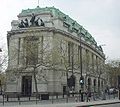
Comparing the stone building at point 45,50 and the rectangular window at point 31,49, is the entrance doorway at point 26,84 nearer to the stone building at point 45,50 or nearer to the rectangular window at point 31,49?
the stone building at point 45,50

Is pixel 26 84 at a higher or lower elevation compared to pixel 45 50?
lower

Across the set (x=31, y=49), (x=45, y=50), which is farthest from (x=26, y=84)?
(x=31, y=49)

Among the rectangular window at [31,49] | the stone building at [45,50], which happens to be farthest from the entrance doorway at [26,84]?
the rectangular window at [31,49]

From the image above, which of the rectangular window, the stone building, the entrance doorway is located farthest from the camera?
the entrance doorway

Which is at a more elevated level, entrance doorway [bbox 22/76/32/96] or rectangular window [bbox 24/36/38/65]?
rectangular window [bbox 24/36/38/65]

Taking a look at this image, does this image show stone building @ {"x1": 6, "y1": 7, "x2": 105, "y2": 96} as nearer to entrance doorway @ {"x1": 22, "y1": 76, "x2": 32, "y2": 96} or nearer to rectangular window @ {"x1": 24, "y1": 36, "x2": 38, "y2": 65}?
entrance doorway @ {"x1": 22, "y1": 76, "x2": 32, "y2": 96}

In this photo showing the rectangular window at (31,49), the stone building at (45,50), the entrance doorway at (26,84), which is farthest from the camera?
the entrance doorway at (26,84)

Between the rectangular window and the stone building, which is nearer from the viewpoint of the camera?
the rectangular window

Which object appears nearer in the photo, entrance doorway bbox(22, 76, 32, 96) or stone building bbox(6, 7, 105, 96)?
stone building bbox(6, 7, 105, 96)

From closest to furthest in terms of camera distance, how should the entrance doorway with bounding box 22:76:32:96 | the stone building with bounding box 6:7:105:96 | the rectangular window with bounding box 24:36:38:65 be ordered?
the rectangular window with bounding box 24:36:38:65 < the stone building with bounding box 6:7:105:96 < the entrance doorway with bounding box 22:76:32:96

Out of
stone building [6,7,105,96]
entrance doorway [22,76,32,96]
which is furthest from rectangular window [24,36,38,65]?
entrance doorway [22,76,32,96]

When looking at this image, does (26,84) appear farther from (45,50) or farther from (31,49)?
(31,49)

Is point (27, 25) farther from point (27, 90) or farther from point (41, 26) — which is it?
point (27, 90)

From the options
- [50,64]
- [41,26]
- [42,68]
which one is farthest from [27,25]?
[50,64]
